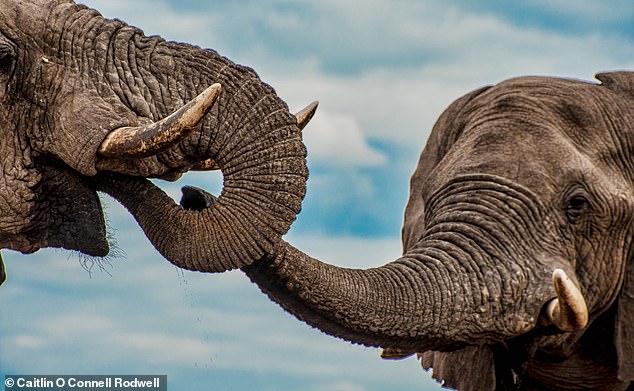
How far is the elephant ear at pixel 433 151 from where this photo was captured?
8148 mm

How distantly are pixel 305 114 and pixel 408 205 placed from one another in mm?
2063

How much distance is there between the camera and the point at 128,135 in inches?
231

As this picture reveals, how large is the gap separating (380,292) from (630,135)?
67.9 inches

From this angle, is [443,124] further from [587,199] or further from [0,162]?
[0,162]

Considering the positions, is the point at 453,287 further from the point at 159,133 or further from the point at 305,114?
the point at 159,133

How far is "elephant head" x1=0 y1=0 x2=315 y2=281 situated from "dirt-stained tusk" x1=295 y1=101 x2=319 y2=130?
1.51ft

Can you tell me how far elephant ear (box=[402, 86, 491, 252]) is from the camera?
8.15 meters

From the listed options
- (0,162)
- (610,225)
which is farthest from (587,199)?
(0,162)

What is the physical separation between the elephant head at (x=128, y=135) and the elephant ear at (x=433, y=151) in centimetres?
221

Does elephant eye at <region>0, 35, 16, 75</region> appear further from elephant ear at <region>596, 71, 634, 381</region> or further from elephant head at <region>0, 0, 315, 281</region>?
elephant ear at <region>596, 71, 634, 381</region>

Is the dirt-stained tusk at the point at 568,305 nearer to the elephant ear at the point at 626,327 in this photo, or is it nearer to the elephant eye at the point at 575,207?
the elephant eye at the point at 575,207

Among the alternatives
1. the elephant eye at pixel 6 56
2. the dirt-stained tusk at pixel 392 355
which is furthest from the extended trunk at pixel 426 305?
the elephant eye at pixel 6 56

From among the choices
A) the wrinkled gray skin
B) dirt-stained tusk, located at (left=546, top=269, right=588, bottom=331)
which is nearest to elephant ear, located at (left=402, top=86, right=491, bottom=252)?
the wrinkled gray skin

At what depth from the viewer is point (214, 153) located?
19.6ft
